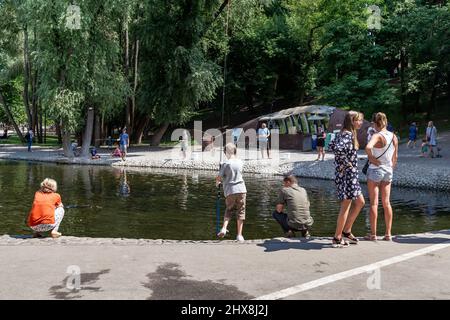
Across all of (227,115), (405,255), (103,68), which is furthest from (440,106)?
(405,255)

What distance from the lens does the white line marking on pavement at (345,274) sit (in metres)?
5.58

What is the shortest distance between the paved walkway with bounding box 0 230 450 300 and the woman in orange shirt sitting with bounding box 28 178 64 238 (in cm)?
50

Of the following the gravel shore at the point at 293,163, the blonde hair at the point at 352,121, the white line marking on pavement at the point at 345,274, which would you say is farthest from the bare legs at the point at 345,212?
the gravel shore at the point at 293,163

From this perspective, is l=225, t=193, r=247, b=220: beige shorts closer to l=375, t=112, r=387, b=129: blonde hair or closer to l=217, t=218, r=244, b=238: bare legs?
l=217, t=218, r=244, b=238: bare legs

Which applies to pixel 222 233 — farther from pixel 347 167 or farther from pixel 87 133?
pixel 87 133

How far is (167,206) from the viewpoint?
47.4 ft

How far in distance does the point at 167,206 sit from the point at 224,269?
8.00 m

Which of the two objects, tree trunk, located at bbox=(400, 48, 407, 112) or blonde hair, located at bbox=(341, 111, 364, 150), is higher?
tree trunk, located at bbox=(400, 48, 407, 112)

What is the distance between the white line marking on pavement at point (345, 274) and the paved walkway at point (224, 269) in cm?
1

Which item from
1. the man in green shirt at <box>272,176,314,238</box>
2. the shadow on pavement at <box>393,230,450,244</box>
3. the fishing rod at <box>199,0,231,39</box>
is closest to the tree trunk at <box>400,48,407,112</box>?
the fishing rod at <box>199,0,231,39</box>

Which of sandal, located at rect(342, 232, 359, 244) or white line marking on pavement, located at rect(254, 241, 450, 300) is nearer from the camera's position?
white line marking on pavement, located at rect(254, 241, 450, 300)

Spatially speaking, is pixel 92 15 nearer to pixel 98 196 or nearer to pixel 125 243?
pixel 98 196

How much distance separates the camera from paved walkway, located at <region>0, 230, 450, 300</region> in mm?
5660

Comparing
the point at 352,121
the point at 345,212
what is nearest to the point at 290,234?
the point at 345,212
